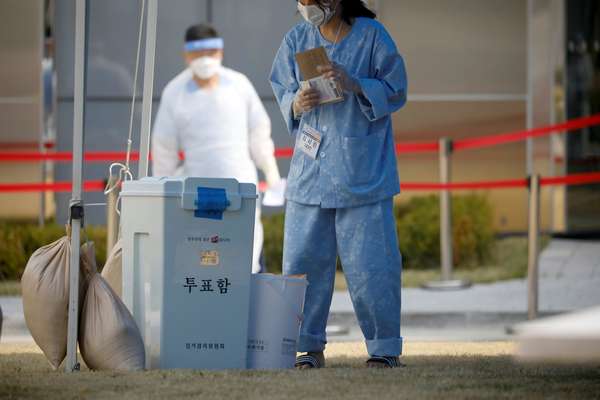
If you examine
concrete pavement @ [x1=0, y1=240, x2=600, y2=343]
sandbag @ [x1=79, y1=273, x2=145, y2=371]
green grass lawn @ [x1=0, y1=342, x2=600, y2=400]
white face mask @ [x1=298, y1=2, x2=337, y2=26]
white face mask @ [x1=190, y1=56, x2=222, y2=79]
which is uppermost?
white face mask @ [x1=190, y1=56, x2=222, y2=79]

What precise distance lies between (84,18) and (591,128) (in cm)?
855

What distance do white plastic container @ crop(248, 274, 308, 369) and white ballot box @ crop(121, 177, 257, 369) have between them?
0.24 ft

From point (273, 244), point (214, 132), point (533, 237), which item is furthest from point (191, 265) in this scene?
point (273, 244)

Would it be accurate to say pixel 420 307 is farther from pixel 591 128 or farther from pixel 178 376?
pixel 178 376

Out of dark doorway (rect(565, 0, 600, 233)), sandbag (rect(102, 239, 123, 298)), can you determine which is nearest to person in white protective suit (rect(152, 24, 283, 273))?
sandbag (rect(102, 239, 123, 298))

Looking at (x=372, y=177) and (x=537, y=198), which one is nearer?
(x=372, y=177)

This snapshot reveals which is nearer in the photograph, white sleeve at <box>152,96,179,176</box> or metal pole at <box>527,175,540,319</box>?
metal pole at <box>527,175,540,319</box>

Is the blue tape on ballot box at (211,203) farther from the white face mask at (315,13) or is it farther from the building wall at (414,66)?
the building wall at (414,66)

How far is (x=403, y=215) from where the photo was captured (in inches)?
476

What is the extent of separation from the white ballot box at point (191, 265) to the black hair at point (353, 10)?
0.85m

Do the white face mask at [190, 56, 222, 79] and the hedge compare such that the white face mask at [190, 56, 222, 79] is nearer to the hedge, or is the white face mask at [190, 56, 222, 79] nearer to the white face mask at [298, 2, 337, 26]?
the hedge

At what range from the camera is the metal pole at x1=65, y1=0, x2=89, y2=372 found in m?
5.19

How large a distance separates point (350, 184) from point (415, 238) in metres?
6.22

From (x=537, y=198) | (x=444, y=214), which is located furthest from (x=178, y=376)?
(x=444, y=214)
